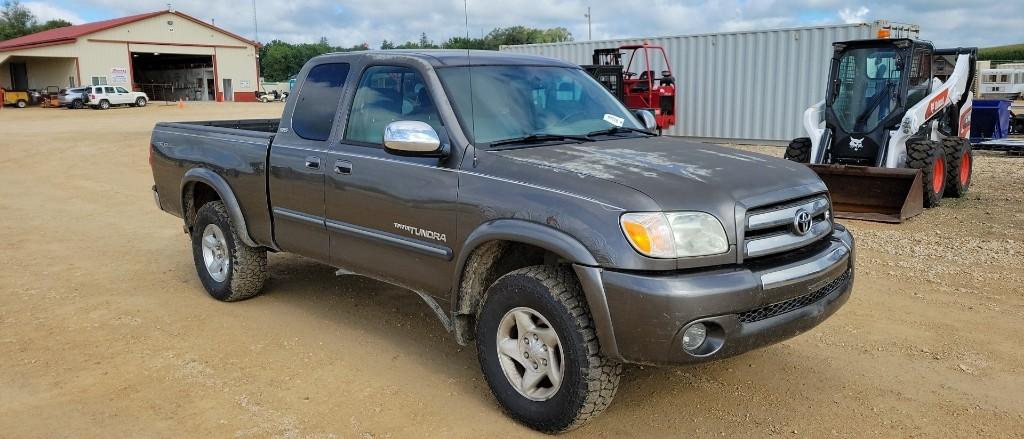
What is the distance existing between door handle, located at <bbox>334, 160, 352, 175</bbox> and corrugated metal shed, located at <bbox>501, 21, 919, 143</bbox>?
15.4m

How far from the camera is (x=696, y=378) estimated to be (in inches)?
171

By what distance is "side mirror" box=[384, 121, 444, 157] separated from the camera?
12.9 ft

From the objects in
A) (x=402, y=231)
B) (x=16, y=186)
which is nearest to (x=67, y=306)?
(x=402, y=231)

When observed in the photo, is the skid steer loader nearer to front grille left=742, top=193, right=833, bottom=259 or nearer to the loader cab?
the loader cab

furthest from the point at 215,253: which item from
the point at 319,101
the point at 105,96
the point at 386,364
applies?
the point at 105,96

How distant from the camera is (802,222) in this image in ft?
11.9

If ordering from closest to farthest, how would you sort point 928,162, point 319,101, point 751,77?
point 319,101
point 928,162
point 751,77

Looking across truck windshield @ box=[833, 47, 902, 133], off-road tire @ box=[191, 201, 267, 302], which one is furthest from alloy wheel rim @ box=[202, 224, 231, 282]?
truck windshield @ box=[833, 47, 902, 133]

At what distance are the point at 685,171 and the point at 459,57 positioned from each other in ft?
5.37

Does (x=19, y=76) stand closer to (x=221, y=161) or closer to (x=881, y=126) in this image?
(x=221, y=161)

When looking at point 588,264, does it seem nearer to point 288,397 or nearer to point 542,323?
point 542,323

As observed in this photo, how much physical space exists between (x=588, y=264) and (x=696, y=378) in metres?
1.43

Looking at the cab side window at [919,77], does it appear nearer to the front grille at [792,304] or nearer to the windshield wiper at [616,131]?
the windshield wiper at [616,131]

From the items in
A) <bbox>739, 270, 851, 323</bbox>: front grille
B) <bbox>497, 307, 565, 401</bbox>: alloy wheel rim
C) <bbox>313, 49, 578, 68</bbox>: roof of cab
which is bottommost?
<bbox>497, 307, 565, 401</bbox>: alloy wheel rim
